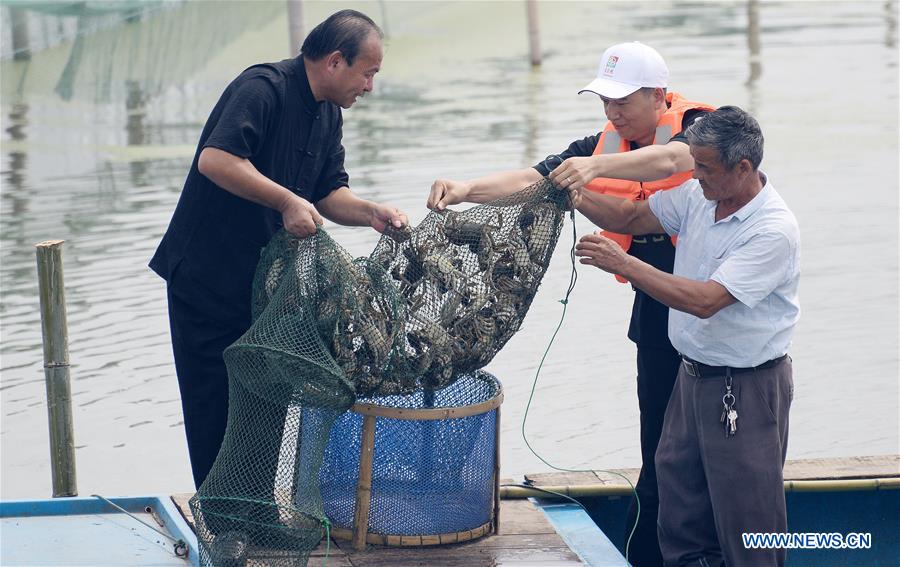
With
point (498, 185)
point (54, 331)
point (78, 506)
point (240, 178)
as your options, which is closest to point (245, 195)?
point (240, 178)

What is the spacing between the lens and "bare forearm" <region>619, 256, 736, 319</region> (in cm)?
374

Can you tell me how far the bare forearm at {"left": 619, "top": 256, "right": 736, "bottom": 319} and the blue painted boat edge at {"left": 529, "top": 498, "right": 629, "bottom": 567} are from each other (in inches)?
37.4

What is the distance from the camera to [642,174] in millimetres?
4164

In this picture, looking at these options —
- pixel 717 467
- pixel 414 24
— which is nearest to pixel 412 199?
pixel 717 467

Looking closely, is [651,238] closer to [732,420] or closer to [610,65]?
[610,65]

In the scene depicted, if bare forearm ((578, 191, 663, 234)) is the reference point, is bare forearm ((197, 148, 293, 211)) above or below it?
above

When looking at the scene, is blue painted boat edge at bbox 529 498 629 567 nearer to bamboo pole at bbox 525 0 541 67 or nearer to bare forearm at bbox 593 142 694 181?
bare forearm at bbox 593 142 694 181

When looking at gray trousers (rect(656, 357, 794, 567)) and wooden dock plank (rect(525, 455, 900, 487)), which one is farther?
A: wooden dock plank (rect(525, 455, 900, 487))

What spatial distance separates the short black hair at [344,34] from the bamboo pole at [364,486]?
3.75 ft

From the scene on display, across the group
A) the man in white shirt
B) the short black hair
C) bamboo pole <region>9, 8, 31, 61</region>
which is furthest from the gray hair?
bamboo pole <region>9, 8, 31, 61</region>

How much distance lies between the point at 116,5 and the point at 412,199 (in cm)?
1268

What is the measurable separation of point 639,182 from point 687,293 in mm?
720

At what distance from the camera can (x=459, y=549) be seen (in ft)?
14.2

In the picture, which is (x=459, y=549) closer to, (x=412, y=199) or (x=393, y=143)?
(x=412, y=199)
